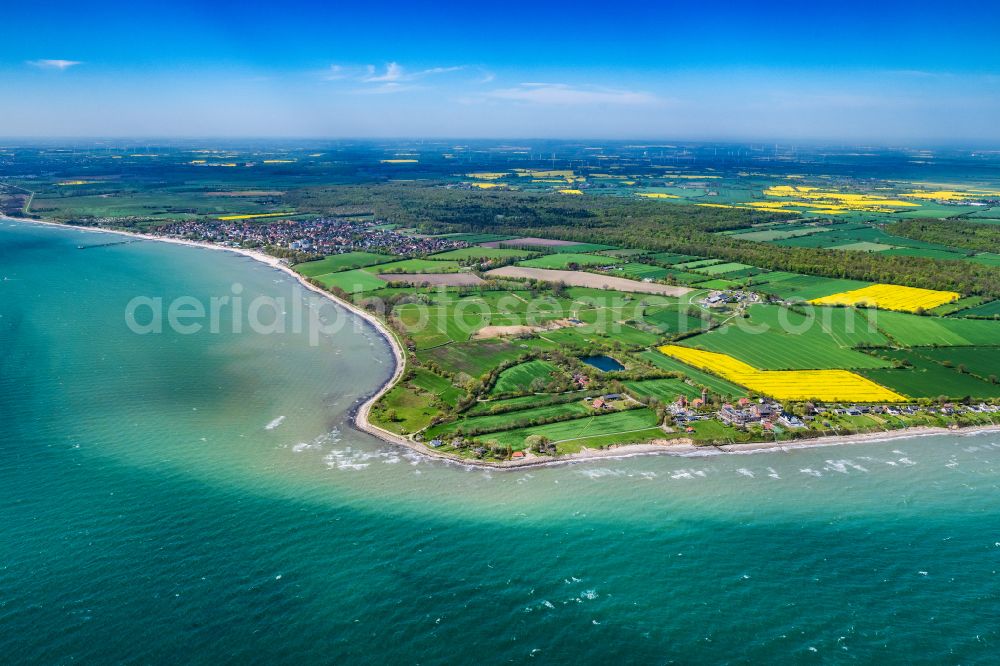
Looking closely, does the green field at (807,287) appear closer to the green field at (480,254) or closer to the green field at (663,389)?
the green field at (663,389)

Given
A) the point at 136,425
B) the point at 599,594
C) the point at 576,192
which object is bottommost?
the point at 599,594

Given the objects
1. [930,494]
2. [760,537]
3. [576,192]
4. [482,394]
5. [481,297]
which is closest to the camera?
[760,537]

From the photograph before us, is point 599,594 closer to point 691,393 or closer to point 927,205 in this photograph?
point 691,393

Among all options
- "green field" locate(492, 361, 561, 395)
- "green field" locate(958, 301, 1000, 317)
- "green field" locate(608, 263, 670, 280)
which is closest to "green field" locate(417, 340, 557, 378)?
"green field" locate(492, 361, 561, 395)

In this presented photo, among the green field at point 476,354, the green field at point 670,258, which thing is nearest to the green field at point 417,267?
the green field at point 670,258

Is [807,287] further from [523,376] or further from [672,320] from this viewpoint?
[523,376]

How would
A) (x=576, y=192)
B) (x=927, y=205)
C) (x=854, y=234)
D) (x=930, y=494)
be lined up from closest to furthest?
(x=930, y=494) < (x=854, y=234) < (x=927, y=205) < (x=576, y=192)

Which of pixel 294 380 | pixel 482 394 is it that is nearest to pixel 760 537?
pixel 482 394
